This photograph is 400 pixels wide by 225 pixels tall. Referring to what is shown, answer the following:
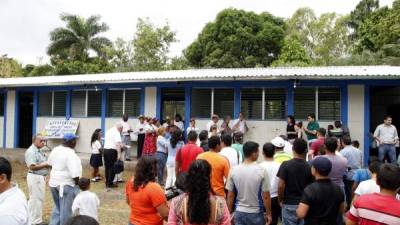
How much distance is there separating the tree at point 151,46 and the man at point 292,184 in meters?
26.7

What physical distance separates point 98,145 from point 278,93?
5450mm

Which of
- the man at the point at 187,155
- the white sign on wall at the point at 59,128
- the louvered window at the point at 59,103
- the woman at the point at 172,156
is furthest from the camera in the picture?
the louvered window at the point at 59,103

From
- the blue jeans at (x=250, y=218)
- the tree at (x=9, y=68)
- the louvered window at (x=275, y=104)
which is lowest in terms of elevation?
the blue jeans at (x=250, y=218)

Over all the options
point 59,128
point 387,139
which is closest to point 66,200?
point 387,139

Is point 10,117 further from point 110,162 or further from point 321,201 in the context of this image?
point 321,201

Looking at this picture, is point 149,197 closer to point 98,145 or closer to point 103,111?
point 98,145

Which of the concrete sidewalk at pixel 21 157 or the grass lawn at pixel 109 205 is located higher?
the concrete sidewalk at pixel 21 157

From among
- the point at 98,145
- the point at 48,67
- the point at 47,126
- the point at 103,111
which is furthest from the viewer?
the point at 48,67

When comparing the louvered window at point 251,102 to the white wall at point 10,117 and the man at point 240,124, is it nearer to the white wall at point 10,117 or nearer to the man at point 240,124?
the man at point 240,124

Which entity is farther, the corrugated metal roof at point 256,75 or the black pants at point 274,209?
the corrugated metal roof at point 256,75

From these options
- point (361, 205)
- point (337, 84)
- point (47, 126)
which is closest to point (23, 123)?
point (47, 126)

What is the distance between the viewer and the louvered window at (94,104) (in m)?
15.5

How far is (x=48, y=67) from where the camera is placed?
31844mm

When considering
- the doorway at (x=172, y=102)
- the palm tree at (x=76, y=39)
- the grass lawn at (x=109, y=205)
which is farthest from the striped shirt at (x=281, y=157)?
the palm tree at (x=76, y=39)
